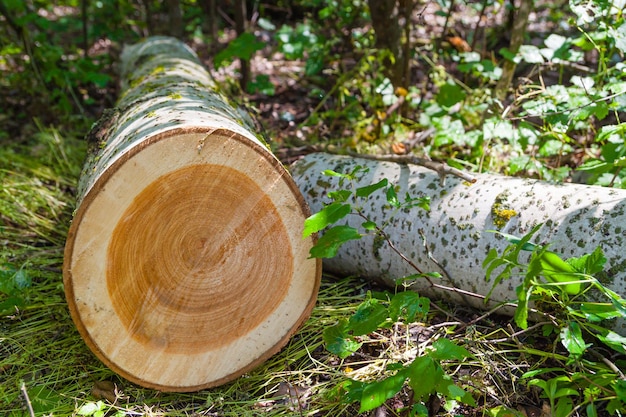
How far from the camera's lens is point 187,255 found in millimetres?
2000

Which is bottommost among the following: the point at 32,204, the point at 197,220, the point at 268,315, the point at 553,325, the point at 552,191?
the point at 32,204

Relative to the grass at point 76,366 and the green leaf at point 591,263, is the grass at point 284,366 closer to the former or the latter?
the grass at point 76,366

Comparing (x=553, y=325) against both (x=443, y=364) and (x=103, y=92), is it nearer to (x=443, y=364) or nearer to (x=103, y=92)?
(x=443, y=364)

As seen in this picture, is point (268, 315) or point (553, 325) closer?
point (553, 325)

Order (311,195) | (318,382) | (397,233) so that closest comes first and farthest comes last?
(318,382) → (397,233) → (311,195)

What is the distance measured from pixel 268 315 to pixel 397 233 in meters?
0.67

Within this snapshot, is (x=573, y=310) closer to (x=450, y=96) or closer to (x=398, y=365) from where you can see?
(x=398, y=365)

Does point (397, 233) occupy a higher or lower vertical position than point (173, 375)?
higher

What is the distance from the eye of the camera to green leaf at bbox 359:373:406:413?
1610mm

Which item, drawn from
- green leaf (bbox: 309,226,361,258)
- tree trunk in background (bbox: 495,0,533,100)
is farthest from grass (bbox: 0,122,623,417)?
tree trunk in background (bbox: 495,0,533,100)

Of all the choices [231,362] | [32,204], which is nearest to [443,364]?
[231,362]

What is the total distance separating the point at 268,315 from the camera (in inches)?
83.7

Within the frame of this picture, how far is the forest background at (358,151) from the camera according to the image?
1.90 metres

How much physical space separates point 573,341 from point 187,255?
4.21ft
